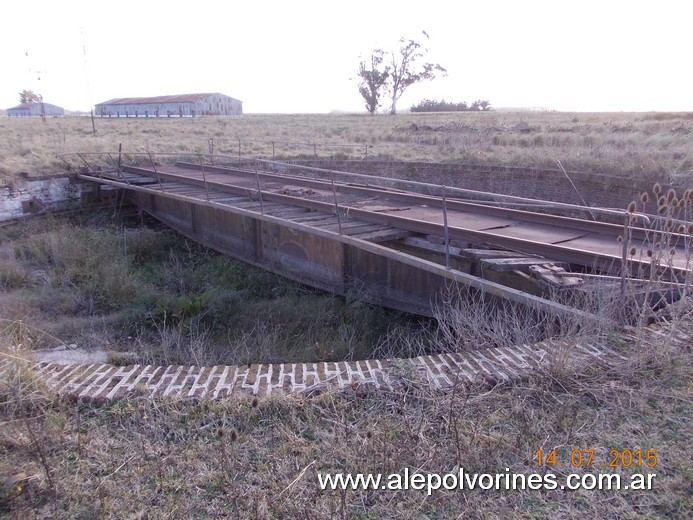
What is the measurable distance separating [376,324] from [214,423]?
5.28 metres

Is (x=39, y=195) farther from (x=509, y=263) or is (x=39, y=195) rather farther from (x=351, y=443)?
(x=351, y=443)

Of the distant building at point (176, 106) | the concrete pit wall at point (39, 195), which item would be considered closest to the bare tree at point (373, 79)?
the distant building at point (176, 106)

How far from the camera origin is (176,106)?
3103 inches

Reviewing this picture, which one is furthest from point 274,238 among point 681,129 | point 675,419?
point 681,129

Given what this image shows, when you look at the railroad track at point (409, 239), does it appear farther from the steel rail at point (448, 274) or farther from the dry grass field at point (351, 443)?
the dry grass field at point (351, 443)

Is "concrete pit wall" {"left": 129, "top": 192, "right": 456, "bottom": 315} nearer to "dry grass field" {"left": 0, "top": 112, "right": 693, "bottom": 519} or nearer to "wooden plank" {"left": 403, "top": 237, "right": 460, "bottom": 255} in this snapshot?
"wooden plank" {"left": 403, "top": 237, "right": 460, "bottom": 255}

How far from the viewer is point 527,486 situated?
3.04m

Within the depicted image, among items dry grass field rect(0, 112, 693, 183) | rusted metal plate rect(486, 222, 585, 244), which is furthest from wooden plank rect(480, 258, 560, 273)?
dry grass field rect(0, 112, 693, 183)

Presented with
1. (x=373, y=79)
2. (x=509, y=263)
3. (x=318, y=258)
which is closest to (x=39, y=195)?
(x=318, y=258)

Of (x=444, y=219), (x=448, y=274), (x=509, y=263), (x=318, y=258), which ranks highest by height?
(x=444, y=219)

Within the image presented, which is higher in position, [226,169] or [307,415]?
[226,169]

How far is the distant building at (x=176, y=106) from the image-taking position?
254 feet

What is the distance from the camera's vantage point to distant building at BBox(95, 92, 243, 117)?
77375 mm

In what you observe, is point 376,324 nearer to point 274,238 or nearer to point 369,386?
point 274,238
